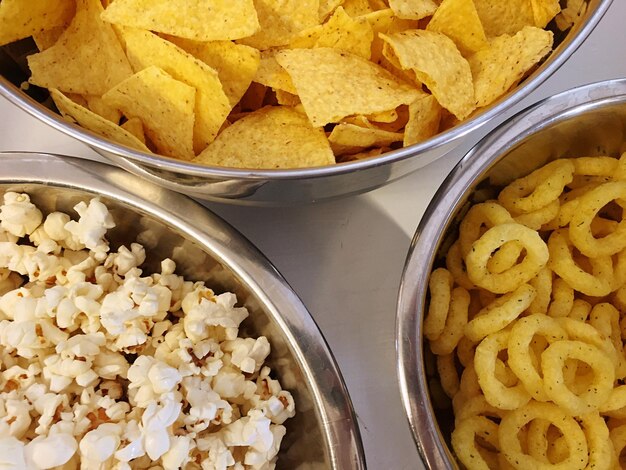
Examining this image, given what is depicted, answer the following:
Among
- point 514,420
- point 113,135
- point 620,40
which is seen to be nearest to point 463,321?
point 514,420

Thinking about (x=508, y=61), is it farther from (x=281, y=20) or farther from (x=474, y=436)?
(x=474, y=436)

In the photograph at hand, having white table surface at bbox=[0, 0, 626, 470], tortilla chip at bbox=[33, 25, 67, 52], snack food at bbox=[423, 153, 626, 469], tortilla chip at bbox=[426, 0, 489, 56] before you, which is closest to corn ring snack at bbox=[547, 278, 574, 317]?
snack food at bbox=[423, 153, 626, 469]

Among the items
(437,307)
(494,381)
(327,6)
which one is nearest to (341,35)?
(327,6)

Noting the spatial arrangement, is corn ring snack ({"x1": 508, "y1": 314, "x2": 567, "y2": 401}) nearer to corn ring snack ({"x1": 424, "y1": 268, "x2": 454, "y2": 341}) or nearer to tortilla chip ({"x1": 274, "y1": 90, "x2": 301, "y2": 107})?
corn ring snack ({"x1": 424, "y1": 268, "x2": 454, "y2": 341})

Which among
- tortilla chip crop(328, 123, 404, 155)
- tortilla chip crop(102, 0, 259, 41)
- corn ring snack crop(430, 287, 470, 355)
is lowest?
corn ring snack crop(430, 287, 470, 355)

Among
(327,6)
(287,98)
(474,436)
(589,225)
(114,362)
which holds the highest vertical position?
(327,6)

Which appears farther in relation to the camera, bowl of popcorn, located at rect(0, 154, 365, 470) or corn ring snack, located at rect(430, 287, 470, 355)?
corn ring snack, located at rect(430, 287, 470, 355)

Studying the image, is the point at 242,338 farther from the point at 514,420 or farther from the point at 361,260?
the point at 514,420

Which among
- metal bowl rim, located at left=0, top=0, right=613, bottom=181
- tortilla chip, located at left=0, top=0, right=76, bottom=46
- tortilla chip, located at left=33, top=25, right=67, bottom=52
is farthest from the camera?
tortilla chip, located at left=33, top=25, right=67, bottom=52
